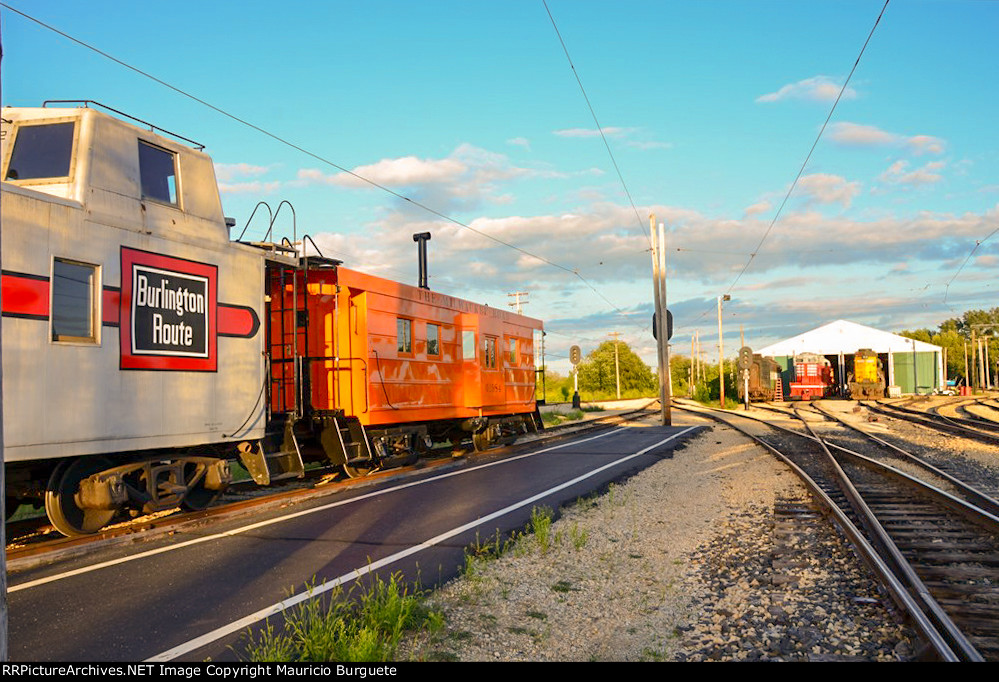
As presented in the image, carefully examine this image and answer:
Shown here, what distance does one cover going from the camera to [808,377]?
179ft

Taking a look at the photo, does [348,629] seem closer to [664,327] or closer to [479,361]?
[479,361]

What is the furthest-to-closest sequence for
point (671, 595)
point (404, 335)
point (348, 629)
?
1. point (404, 335)
2. point (671, 595)
3. point (348, 629)

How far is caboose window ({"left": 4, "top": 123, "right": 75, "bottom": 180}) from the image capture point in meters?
7.92

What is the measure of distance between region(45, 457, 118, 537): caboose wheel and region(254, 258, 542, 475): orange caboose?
11.1 feet

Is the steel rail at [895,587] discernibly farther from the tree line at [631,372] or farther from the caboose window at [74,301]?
the tree line at [631,372]

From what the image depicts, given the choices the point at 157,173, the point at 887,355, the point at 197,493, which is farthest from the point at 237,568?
the point at 887,355

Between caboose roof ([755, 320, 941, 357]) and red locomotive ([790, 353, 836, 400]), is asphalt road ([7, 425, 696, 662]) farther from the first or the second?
caboose roof ([755, 320, 941, 357])

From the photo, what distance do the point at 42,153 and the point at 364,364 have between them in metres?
6.07

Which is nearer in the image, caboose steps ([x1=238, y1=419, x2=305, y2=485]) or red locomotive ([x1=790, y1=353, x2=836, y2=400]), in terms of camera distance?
caboose steps ([x1=238, y1=419, x2=305, y2=485])

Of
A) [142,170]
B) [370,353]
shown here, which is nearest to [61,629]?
[142,170]

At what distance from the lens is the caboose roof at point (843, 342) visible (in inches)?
2788

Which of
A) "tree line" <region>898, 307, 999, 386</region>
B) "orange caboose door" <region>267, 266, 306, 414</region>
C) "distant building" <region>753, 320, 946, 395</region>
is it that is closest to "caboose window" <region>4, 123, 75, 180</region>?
"orange caboose door" <region>267, 266, 306, 414</region>

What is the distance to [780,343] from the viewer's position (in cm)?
7938
